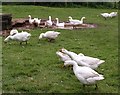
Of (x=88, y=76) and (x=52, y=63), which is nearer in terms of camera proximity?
(x=88, y=76)

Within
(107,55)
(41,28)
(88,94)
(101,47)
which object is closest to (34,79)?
(88,94)

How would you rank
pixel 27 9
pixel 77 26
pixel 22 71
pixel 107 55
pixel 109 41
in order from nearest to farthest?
1. pixel 22 71
2. pixel 107 55
3. pixel 109 41
4. pixel 77 26
5. pixel 27 9

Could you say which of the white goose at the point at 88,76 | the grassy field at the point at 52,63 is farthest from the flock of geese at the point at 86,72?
the grassy field at the point at 52,63

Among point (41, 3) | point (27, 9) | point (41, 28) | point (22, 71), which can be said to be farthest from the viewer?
point (41, 3)

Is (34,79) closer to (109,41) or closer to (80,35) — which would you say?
(109,41)

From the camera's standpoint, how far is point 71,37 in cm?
1706

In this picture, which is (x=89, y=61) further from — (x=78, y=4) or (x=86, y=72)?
(x=78, y=4)

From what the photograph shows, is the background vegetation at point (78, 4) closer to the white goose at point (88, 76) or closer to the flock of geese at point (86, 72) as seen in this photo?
the flock of geese at point (86, 72)

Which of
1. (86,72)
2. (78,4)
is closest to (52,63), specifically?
(86,72)

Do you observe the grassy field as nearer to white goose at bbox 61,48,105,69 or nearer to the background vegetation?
white goose at bbox 61,48,105,69

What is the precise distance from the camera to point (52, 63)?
11.1 m

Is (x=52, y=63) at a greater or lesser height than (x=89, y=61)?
lesser

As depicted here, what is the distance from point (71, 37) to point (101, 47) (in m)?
2.78

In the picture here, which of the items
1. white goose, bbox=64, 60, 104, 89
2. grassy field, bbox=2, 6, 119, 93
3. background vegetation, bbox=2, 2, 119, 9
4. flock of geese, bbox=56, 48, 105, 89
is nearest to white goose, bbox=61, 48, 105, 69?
flock of geese, bbox=56, 48, 105, 89
